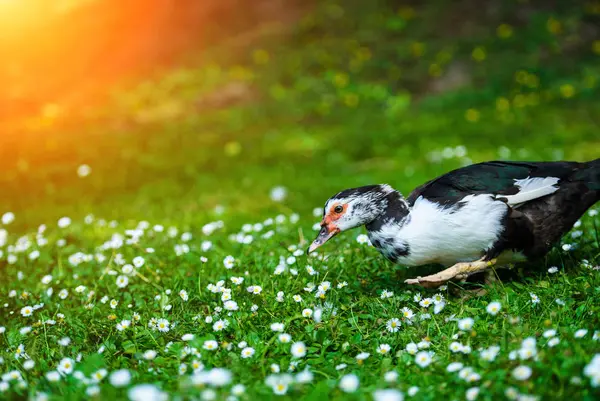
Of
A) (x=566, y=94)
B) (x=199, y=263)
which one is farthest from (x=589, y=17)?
(x=199, y=263)

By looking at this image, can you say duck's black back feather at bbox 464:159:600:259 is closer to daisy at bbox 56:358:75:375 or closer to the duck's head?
the duck's head

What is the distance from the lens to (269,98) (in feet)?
39.7

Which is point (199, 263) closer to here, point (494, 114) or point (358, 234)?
point (358, 234)

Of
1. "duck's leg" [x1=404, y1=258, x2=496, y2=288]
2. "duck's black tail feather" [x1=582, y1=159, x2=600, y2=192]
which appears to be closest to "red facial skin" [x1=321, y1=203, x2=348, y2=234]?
"duck's leg" [x1=404, y1=258, x2=496, y2=288]

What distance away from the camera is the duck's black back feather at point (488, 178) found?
404 cm

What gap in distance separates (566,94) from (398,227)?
8.05 metres

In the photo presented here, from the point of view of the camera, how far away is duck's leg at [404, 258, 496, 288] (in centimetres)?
397

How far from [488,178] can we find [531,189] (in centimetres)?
25

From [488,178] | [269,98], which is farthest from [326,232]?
[269,98]

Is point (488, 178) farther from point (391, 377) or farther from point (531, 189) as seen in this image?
point (391, 377)

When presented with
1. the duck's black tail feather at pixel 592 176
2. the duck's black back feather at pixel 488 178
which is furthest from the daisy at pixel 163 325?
the duck's black tail feather at pixel 592 176

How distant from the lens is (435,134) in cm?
1023

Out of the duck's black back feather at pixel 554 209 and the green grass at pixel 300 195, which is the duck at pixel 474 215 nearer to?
the duck's black back feather at pixel 554 209

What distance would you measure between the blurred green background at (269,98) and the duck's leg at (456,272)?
3312 mm
